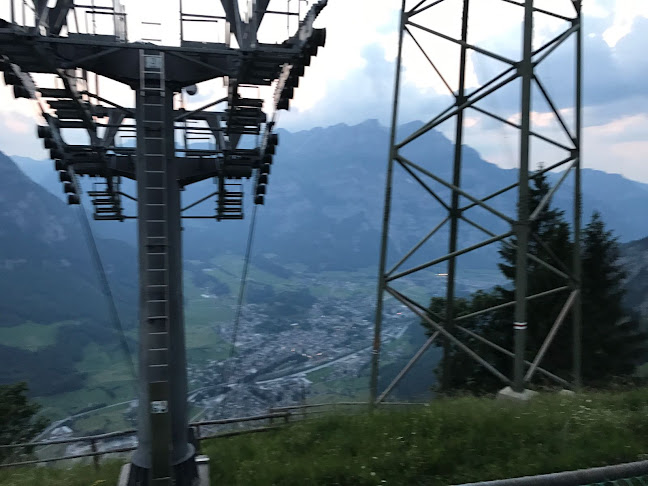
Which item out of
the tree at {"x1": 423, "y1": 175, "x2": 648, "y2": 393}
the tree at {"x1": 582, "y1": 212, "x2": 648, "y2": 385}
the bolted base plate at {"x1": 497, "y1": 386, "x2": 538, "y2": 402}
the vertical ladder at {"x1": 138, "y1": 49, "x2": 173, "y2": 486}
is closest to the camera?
the vertical ladder at {"x1": 138, "y1": 49, "x2": 173, "y2": 486}

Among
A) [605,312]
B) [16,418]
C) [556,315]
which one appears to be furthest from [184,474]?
[16,418]

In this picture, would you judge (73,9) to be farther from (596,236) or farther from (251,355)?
(251,355)

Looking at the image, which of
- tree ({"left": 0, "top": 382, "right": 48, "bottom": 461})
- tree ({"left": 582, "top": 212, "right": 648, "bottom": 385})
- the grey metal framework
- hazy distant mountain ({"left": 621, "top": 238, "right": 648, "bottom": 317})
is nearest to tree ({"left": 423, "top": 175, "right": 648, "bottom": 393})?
tree ({"left": 582, "top": 212, "right": 648, "bottom": 385})

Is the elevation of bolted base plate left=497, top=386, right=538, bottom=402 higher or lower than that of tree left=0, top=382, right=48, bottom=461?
higher

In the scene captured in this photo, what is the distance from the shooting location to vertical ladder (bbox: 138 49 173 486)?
25.3 ft

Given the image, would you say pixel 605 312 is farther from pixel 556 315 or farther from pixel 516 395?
pixel 516 395

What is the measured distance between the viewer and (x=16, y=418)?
1212 inches

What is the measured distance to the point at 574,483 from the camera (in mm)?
5203

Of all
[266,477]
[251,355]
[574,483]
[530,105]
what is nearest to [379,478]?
[266,477]

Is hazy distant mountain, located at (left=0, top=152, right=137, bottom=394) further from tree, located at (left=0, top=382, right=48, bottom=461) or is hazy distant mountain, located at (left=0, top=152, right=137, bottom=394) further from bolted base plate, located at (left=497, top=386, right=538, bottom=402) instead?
bolted base plate, located at (left=497, top=386, right=538, bottom=402)

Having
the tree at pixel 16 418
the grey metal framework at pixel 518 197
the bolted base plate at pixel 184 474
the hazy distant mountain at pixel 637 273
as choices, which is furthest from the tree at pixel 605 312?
the hazy distant mountain at pixel 637 273

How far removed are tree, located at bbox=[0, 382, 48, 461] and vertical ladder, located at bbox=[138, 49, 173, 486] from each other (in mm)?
27899

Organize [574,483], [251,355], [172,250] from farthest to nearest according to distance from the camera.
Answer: [251,355], [172,250], [574,483]

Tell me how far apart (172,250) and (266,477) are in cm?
466
